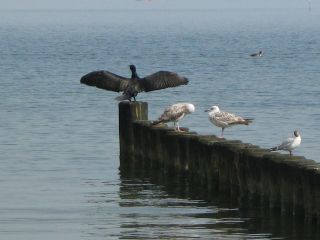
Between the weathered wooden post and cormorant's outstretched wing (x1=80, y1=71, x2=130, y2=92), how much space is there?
2.97ft

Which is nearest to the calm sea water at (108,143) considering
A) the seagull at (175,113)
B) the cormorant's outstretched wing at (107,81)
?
the seagull at (175,113)

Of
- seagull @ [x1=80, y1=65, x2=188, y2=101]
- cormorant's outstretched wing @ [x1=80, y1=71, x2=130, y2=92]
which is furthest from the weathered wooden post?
cormorant's outstretched wing @ [x1=80, y1=71, x2=130, y2=92]

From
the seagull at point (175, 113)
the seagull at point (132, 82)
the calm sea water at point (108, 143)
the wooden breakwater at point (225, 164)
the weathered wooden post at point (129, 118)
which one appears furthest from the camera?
the seagull at point (132, 82)

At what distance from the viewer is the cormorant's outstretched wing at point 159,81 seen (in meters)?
24.5

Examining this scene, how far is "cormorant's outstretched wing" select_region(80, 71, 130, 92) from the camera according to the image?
24.4m

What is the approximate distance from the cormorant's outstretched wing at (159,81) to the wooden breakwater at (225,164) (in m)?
1.12

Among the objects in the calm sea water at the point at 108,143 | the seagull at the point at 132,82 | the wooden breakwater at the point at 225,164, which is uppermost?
the seagull at the point at 132,82

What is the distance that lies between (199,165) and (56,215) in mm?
2795

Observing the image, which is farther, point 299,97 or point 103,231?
point 299,97

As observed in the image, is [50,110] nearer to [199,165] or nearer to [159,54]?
[199,165]

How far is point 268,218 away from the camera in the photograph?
719 inches

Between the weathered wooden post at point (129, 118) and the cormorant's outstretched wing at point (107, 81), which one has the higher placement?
the cormorant's outstretched wing at point (107, 81)

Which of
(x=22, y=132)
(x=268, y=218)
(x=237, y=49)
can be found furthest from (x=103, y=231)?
(x=237, y=49)

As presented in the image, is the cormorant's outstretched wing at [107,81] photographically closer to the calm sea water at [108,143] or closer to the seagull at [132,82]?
the seagull at [132,82]
